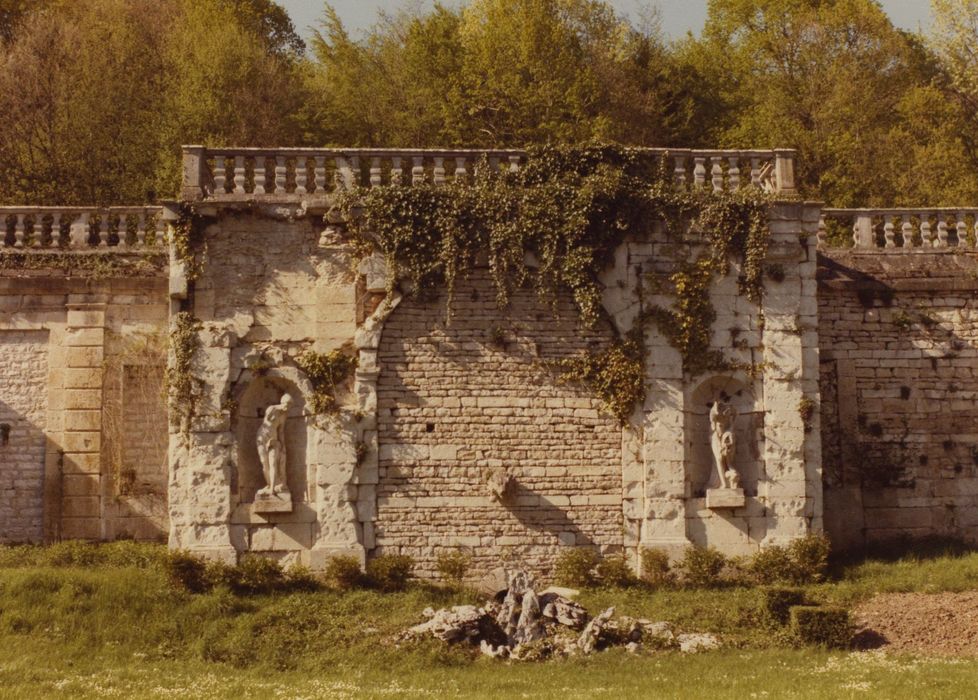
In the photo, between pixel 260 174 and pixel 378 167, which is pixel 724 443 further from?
pixel 260 174

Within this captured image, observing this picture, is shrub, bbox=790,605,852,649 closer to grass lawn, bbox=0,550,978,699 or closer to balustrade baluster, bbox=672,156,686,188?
grass lawn, bbox=0,550,978,699

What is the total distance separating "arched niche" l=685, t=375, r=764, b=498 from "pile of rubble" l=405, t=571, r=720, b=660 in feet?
8.86

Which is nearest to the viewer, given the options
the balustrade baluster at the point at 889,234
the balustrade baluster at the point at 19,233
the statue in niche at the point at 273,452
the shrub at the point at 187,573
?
the shrub at the point at 187,573

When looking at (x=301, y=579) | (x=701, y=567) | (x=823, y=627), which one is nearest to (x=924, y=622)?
(x=823, y=627)

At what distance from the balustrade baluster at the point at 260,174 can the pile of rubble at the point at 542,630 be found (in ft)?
19.2

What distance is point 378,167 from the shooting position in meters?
17.5

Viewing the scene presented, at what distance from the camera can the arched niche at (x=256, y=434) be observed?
17.0 metres

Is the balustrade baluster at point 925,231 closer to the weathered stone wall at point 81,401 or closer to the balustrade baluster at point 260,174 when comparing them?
the balustrade baluster at point 260,174

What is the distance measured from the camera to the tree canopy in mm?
25719

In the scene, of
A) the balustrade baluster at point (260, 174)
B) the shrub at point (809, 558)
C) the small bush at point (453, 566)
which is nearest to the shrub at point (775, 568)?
the shrub at point (809, 558)

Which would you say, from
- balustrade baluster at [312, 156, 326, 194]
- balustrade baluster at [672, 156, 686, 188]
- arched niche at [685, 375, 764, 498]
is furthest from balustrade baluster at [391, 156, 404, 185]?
arched niche at [685, 375, 764, 498]

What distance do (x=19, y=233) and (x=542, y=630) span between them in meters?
9.50

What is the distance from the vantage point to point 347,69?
29547mm

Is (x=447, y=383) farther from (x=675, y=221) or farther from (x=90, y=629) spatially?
(x=90, y=629)
